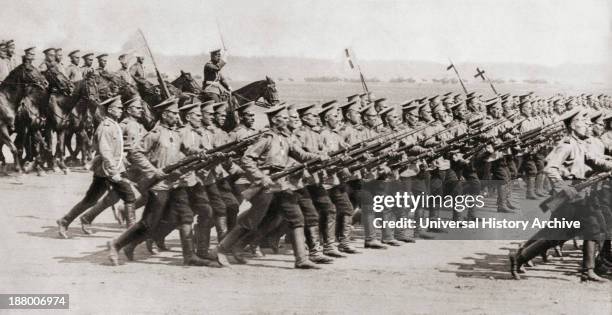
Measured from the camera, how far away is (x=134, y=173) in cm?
930

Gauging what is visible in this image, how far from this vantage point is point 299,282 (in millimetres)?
8820

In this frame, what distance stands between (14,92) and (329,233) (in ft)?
20.7

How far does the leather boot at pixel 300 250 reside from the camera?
362 inches

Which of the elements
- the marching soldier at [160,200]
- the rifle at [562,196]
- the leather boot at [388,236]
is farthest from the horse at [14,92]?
the rifle at [562,196]

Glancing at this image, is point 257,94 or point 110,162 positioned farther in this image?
point 257,94

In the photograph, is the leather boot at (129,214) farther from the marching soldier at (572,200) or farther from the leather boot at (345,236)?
the marching soldier at (572,200)

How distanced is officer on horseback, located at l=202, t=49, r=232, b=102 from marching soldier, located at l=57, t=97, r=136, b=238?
341cm

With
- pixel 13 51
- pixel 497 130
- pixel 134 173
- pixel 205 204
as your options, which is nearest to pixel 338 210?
pixel 205 204

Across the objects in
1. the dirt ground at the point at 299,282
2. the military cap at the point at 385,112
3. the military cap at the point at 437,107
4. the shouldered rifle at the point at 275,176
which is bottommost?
the dirt ground at the point at 299,282

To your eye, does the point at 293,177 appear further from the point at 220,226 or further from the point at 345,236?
the point at 345,236

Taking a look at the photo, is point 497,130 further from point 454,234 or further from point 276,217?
point 276,217

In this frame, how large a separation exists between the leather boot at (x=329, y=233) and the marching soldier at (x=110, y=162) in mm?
1996

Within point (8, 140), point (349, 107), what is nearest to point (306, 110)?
point (349, 107)

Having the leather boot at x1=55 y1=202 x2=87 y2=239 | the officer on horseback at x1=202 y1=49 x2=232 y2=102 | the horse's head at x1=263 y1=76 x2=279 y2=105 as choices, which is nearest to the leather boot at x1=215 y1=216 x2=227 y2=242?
the leather boot at x1=55 y1=202 x2=87 y2=239
